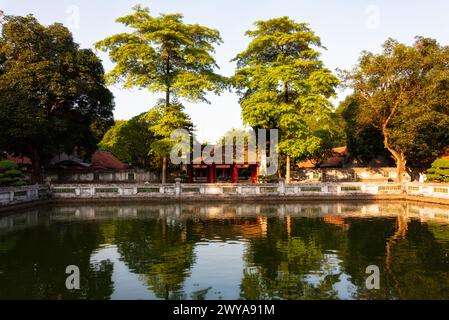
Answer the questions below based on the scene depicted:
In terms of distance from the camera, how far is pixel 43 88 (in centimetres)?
3006

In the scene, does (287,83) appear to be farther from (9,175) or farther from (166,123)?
(9,175)

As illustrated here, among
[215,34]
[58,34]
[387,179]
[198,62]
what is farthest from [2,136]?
[387,179]

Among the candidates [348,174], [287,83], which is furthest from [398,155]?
[287,83]

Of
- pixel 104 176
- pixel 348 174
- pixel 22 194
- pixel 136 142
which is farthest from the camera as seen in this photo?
pixel 348 174

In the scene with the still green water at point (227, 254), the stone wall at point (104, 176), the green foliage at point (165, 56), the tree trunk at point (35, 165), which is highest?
the green foliage at point (165, 56)

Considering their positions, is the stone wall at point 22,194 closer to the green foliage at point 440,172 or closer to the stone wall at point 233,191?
the stone wall at point 233,191

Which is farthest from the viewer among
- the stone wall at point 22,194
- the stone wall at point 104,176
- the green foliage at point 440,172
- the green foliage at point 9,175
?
the stone wall at point 104,176

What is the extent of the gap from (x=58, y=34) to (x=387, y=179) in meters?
36.1

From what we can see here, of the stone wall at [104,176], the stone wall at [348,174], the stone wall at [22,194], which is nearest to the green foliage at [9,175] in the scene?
the stone wall at [22,194]

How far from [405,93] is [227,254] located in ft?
91.7

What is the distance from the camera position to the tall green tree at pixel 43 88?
93.1ft

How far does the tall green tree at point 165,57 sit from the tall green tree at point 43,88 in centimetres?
303
